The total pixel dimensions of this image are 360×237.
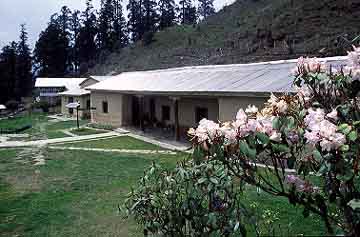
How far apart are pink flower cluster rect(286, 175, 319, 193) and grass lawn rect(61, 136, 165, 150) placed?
1431cm

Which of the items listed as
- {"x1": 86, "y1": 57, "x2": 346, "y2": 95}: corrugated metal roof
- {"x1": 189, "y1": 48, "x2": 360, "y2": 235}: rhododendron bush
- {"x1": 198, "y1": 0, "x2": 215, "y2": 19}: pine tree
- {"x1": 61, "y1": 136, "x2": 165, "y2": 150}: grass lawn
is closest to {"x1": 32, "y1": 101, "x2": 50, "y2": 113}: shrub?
{"x1": 86, "y1": 57, "x2": 346, "y2": 95}: corrugated metal roof

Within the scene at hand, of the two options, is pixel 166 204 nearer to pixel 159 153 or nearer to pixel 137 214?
pixel 137 214

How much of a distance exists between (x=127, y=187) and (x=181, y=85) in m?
9.57

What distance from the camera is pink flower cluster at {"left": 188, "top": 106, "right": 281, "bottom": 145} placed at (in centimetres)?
311

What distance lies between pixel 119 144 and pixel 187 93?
4.43 m

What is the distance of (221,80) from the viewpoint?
17.5 m

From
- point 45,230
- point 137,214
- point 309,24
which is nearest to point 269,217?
point 137,214

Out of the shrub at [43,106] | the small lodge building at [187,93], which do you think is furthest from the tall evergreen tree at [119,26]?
the small lodge building at [187,93]

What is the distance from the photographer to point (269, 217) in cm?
720

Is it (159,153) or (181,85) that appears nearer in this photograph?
(159,153)

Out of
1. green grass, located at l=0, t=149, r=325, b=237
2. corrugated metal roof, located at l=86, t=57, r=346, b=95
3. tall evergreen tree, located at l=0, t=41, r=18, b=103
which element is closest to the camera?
green grass, located at l=0, t=149, r=325, b=237

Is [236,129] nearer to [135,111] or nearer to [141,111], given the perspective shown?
[141,111]

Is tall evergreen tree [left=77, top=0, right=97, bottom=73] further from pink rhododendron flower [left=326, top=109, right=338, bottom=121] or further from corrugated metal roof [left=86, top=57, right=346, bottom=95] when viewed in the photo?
pink rhododendron flower [left=326, top=109, right=338, bottom=121]

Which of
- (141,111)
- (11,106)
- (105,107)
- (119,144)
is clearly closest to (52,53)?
(11,106)
